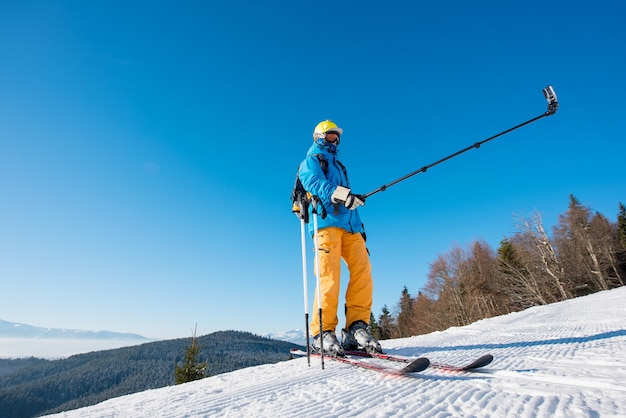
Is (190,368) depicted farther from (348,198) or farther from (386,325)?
(386,325)

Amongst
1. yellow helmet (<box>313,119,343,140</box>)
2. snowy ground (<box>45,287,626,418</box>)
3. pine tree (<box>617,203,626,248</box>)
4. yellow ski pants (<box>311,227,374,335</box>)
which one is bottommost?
snowy ground (<box>45,287,626,418</box>)

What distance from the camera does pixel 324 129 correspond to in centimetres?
391

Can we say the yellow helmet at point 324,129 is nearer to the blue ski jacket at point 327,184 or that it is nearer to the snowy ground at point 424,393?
the blue ski jacket at point 327,184

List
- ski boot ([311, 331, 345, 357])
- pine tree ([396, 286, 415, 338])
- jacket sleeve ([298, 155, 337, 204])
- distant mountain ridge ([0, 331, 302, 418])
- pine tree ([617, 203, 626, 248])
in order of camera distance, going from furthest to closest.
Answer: distant mountain ridge ([0, 331, 302, 418]) → pine tree ([396, 286, 415, 338]) → pine tree ([617, 203, 626, 248]) → jacket sleeve ([298, 155, 337, 204]) → ski boot ([311, 331, 345, 357])

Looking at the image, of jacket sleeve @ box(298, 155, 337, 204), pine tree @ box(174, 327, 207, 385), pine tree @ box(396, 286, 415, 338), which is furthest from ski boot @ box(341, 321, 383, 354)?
pine tree @ box(396, 286, 415, 338)

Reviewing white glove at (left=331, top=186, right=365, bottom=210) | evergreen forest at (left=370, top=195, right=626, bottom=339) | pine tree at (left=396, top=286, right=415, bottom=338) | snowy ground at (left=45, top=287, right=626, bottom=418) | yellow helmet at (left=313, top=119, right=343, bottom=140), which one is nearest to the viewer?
snowy ground at (left=45, top=287, right=626, bottom=418)

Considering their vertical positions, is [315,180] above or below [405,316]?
below

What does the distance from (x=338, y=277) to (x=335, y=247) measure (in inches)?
12.7

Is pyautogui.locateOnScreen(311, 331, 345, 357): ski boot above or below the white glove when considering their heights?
below

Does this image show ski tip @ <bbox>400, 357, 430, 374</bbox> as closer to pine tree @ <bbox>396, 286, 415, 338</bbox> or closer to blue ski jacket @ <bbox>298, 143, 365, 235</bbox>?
blue ski jacket @ <bbox>298, 143, 365, 235</bbox>

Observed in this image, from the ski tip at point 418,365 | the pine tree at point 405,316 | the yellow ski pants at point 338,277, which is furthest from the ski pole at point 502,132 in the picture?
the pine tree at point 405,316

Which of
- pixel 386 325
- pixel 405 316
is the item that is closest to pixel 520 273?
pixel 405 316

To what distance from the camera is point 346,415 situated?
1223 millimetres

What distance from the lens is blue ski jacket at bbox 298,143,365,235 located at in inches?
132
